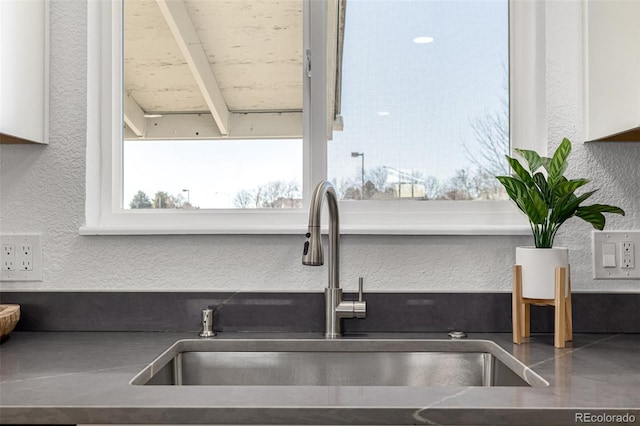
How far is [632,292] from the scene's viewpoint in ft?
4.85

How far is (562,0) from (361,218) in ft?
2.47

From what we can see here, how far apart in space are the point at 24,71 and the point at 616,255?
1517mm

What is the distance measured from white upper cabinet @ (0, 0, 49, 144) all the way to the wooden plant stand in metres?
1.20

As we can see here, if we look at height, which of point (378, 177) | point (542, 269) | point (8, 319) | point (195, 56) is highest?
point (195, 56)

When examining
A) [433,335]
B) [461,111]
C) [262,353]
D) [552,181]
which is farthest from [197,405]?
[461,111]

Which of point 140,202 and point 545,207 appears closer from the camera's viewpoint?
point 545,207

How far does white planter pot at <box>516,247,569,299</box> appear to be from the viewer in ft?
4.29

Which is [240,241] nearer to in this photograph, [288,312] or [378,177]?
[288,312]

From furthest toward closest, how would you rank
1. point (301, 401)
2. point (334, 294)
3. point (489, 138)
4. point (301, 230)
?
point (489, 138), point (301, 230), point (334, 294), point (301, 401)

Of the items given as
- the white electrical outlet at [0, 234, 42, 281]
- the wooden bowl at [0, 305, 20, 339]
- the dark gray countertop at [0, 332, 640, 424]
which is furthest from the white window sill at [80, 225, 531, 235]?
the dark gray countertop at [0, 332, 640, 424]

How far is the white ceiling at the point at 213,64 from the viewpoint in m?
1.64

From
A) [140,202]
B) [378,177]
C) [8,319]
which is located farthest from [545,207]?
[8,319]

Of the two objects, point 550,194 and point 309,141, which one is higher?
point 309,141

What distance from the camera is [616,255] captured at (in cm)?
149
